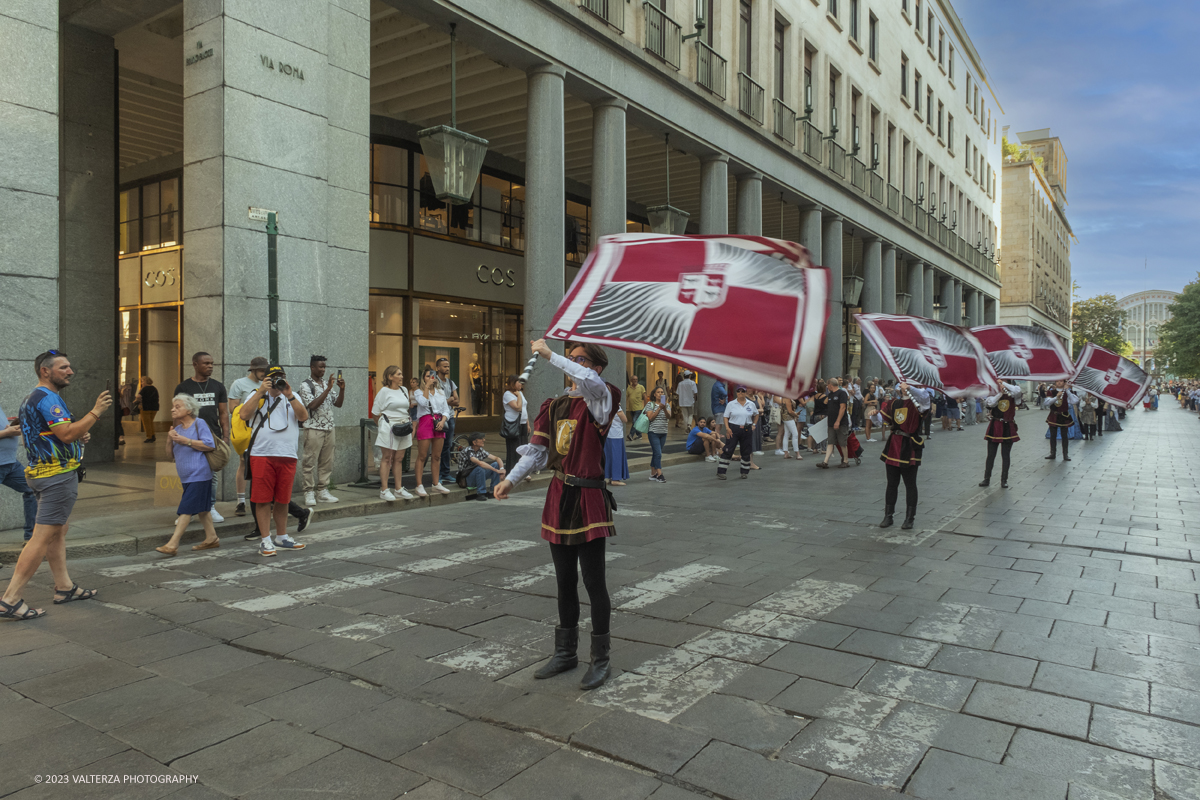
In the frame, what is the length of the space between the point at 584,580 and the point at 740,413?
33.9 feet

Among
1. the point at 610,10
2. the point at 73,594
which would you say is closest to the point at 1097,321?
the point at 610,10

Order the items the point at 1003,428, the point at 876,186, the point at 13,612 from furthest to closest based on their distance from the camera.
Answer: the point at 876,186
the point at 1003,428
the point at 13,612

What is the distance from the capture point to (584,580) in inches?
174

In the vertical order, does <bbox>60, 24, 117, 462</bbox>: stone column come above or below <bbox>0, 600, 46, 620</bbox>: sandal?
above

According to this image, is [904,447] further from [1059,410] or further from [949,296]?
[949,296]

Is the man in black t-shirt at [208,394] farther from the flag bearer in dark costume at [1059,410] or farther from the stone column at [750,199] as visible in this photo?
the flag bearer in dark costume at [1059,410]

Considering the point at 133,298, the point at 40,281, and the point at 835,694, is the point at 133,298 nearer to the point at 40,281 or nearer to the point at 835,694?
the point at 40,281

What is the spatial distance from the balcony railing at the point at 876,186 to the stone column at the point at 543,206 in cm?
2027

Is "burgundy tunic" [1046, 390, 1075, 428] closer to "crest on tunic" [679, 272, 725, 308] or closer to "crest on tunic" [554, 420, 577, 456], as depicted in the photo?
"crest on tunic" [679, 272, 725, 308]

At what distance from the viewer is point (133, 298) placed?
21703 millimetres

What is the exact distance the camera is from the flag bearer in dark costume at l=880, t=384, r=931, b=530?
30.2 feet

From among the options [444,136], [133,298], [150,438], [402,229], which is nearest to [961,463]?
[444,136]

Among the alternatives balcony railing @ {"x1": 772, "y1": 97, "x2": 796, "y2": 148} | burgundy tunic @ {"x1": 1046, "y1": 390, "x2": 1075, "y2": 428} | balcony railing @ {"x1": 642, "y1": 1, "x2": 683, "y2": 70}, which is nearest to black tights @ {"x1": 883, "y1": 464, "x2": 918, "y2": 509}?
burgundy tunic @ {"x1": 1046, "y1": 390, "x2": 1075, "y2": 428}

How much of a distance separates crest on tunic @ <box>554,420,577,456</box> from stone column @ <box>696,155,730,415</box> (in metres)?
15.8
